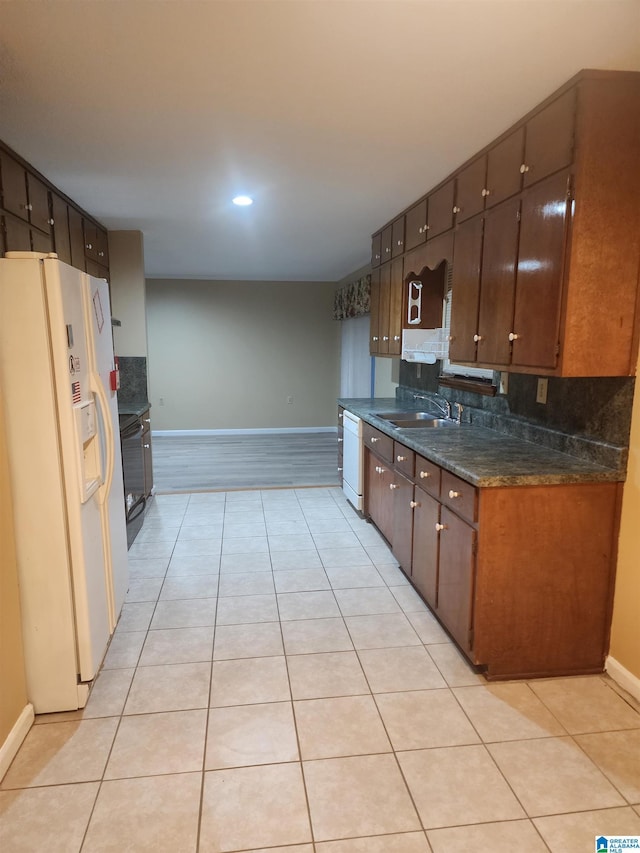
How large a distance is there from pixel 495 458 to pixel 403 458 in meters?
0.76

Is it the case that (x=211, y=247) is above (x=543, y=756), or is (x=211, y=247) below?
above

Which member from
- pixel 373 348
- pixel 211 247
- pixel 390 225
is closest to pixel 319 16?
pixel 390 225

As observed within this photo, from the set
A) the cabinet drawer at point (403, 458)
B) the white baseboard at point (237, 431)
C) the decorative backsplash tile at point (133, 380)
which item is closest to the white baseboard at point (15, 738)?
the cabinet drawer at point (403, 458)

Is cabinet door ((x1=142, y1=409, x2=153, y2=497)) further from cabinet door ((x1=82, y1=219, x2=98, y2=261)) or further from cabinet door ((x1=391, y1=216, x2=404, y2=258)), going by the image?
cabinet door ((x1=391, y1=216, x2=404, y2=258))

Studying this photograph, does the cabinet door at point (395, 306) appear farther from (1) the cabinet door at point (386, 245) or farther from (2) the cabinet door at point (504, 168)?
(2) the cabinet door at point (504, 168)

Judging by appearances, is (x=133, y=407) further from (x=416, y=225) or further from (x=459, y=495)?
(x=459, y=495)

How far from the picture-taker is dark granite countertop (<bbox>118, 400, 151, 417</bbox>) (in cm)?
405

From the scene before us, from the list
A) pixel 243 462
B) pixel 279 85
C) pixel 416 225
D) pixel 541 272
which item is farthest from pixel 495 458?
pixel 243 462

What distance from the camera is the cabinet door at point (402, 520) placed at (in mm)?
3059

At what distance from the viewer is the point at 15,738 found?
A: 6.19 ft

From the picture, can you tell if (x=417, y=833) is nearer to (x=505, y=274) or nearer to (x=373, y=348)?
(x=505, y=274)

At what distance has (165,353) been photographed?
7.96 metres

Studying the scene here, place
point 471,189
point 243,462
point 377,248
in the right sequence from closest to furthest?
point 471,189 → point 377,248 → point 243,462

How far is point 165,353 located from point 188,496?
3.62 m
